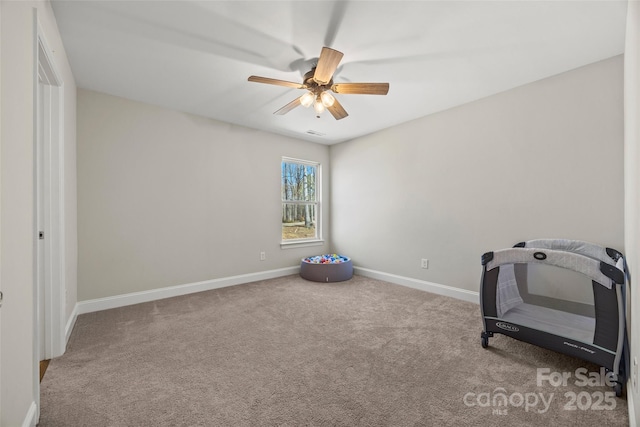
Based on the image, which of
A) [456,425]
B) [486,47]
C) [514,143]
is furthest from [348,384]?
[514,143]

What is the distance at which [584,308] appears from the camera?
98.2 inches

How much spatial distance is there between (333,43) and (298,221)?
10.9 feet

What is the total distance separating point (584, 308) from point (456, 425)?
2.01 meters

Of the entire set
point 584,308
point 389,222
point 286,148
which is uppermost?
point 286,148

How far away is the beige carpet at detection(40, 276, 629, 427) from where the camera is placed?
4.93ft

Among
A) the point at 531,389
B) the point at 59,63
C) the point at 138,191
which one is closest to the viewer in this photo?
the point at 531,389

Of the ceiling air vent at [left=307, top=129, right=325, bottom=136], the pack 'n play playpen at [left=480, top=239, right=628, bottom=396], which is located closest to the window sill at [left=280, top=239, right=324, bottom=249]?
the ceiling air vent at [left=307, top=129, right=325, bottom=136]

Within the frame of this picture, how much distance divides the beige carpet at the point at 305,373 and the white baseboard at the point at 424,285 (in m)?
0.29

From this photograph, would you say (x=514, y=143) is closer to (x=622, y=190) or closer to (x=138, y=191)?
(x=622, y=190)

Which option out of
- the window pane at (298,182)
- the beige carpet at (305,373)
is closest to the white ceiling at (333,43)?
the window pane at (298,182)

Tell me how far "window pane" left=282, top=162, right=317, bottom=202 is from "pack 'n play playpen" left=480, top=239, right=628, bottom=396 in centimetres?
338

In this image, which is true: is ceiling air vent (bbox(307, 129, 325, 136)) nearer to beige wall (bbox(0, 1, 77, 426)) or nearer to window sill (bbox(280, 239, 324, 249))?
window sill (bbox(280, 239, 324, 249))

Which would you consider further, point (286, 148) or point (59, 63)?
point (286, 148)

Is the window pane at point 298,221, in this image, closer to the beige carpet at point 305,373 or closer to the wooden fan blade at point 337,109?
the beige carpet at point 305,373
